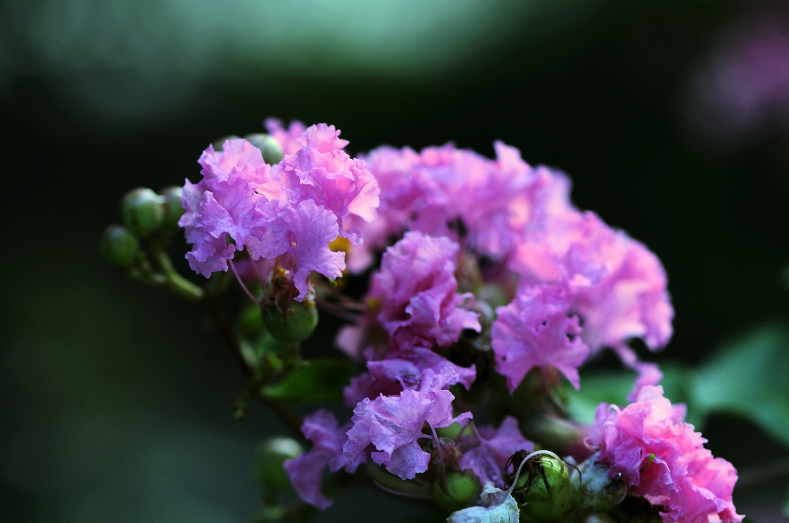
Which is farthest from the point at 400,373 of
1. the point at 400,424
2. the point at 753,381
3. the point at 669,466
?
the point at 753,381

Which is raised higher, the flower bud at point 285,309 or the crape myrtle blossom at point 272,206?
the crape myrtle blossom at point 272,206

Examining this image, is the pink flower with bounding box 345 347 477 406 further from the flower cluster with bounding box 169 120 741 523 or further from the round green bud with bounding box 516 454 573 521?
the round green bud with bounding box 516 454 573 521

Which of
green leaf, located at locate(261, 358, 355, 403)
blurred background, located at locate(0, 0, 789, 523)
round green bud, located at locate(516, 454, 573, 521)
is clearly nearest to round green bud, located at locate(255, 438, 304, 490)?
green leaf, located at locate(261, 358, 355, 403)

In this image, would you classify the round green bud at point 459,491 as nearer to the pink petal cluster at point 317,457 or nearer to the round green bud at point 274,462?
the pink petal cluster at point 317,457

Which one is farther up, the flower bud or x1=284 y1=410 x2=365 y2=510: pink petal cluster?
the flower bud

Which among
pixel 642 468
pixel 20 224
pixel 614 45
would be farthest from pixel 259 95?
pixel 642 468

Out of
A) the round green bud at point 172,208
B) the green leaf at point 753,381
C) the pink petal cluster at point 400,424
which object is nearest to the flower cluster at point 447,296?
the pink petal cluster at point 400,424

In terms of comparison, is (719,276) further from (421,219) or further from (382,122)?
(421,219)
